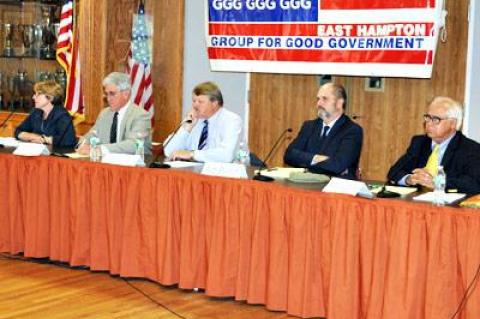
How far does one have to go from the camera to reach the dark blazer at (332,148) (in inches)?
186

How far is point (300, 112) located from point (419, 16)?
4.85 feet

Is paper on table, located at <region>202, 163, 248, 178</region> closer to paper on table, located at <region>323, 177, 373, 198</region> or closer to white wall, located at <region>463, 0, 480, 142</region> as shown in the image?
paper on table, located at <region>323, 177, 373, 198</region>

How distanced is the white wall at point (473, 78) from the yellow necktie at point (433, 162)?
1606 mm

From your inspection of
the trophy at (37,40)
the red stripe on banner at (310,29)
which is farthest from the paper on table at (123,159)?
the trophy at (37,40)

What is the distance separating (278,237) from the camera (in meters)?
4.11

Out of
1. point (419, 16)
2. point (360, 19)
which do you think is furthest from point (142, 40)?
point (419, 16)

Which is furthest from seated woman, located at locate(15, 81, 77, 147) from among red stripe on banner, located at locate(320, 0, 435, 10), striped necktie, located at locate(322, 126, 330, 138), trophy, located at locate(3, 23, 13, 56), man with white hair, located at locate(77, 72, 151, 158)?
trophy, located at locate(3, 23, 13, 56)

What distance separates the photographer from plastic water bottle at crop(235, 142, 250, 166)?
16.2ft

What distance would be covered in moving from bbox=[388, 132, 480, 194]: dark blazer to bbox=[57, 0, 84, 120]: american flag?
3.56 meters

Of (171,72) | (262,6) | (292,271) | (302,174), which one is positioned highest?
(262,6)

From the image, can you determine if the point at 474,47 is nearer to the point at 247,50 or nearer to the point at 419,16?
the point at 419,16

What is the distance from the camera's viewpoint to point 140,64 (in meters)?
7.10

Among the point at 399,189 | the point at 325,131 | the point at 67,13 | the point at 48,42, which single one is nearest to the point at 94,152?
the point at 325,131

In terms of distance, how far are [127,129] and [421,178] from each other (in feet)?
6.91
